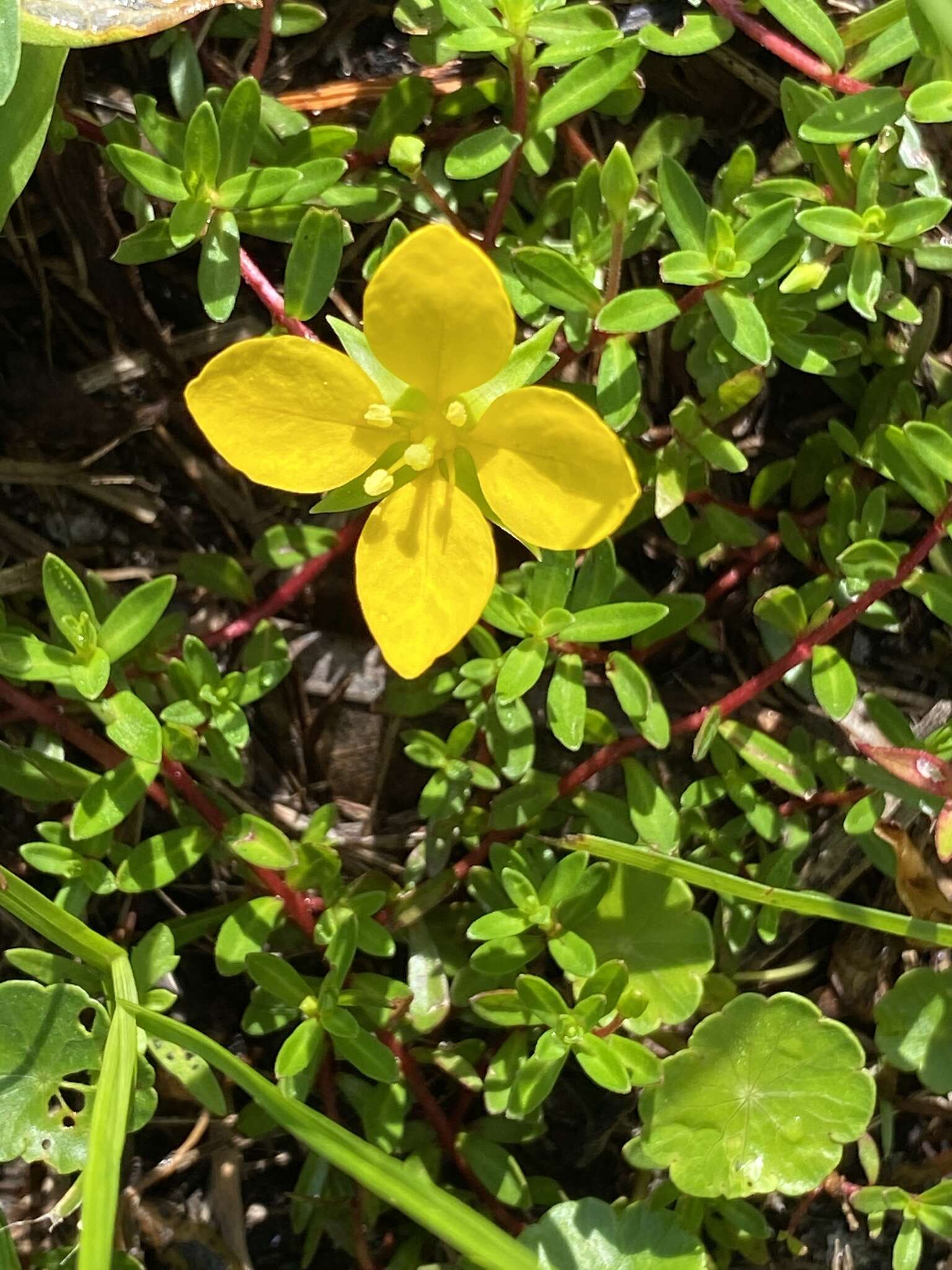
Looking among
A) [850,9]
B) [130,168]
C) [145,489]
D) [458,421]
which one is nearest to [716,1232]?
[458,421]

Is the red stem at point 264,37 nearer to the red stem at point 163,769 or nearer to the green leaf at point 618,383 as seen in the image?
the green leaf at point 618,383

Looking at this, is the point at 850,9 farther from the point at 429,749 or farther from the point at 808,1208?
the point at 808,1208

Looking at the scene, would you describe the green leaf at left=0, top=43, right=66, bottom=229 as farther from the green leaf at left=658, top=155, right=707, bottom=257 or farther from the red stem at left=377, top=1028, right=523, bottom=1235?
the red stem at left=377, top=1028, right=523, bottom=1235

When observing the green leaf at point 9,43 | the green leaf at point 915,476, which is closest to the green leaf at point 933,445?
the green leaf at point 915,476

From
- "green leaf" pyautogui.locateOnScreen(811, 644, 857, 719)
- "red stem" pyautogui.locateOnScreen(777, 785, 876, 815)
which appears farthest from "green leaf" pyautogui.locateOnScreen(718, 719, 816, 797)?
"green leaf" pyautogui.locateOnScreen(811, 644, 857, 719)

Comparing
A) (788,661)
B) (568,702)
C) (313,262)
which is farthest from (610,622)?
(313,262)
